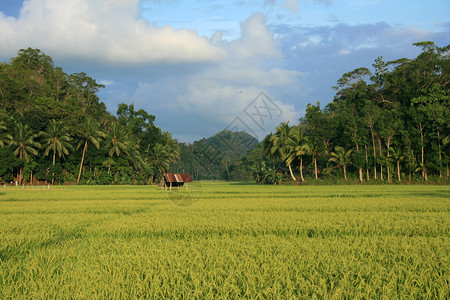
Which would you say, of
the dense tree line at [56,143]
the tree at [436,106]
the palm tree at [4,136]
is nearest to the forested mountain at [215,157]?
the dense tree line at [56,143]

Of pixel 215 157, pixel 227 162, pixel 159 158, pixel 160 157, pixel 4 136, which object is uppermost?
pixel 4 136

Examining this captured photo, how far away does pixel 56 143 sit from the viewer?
34.8 meters

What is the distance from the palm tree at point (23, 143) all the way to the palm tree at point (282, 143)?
25.2m

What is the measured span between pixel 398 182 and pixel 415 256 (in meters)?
31.7

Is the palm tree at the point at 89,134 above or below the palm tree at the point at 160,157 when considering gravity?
above

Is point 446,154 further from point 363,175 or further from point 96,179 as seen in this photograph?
point 96,179

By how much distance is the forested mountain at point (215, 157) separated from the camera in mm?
67744

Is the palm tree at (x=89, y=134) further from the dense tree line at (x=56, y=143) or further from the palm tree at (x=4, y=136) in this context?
the palm tree at (x=4, y=136)

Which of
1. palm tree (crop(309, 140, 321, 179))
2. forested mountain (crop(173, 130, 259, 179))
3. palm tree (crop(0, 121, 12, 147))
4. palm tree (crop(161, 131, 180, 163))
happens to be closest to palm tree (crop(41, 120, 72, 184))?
palm tree (crop(0, 121, 12, 147))

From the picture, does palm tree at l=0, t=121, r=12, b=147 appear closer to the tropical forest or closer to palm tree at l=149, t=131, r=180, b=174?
the tropical forest

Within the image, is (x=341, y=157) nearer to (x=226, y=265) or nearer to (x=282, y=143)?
(x=282, y=143)

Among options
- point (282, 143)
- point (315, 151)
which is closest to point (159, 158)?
point (282, 143)

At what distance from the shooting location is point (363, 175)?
3538cm

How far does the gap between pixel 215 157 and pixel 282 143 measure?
127 feet
